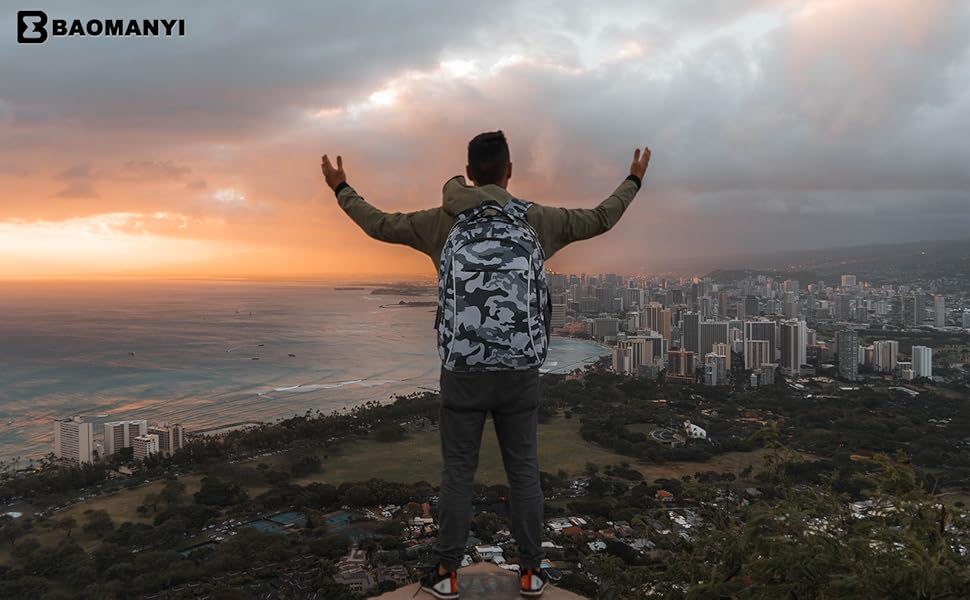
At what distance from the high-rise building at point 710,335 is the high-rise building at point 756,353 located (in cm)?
185

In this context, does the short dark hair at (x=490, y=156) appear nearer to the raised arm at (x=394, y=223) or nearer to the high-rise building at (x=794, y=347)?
the raised arm at (x=394, y=223)

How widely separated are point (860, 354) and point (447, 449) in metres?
20.3

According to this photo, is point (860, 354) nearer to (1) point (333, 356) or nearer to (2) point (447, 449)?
(1) point (333, 356)

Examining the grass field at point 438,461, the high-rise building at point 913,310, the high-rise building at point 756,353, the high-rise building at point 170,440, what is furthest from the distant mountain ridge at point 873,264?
the high-rise building at point 170,440

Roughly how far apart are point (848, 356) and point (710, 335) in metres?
4.65

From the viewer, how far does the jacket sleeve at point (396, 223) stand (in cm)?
111

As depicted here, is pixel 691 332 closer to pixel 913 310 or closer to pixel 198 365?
pixel 913 310

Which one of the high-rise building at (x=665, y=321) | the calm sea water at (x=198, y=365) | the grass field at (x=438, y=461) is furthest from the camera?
the high-rise building at (x=665, y=321)

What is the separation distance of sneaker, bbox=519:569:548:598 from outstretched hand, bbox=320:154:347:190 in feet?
3.00

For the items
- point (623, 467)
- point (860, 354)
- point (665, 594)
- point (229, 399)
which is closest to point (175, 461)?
point (229, 399)

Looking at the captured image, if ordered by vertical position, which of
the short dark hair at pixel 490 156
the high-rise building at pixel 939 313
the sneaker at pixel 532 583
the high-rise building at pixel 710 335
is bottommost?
the high-rise building at pixel 710 335

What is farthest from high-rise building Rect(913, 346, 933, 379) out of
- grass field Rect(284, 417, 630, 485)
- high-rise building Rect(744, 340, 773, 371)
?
grass field Rect(284, 417, 630, 485)

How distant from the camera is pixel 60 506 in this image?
7.47 m

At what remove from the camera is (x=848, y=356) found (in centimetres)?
1681
